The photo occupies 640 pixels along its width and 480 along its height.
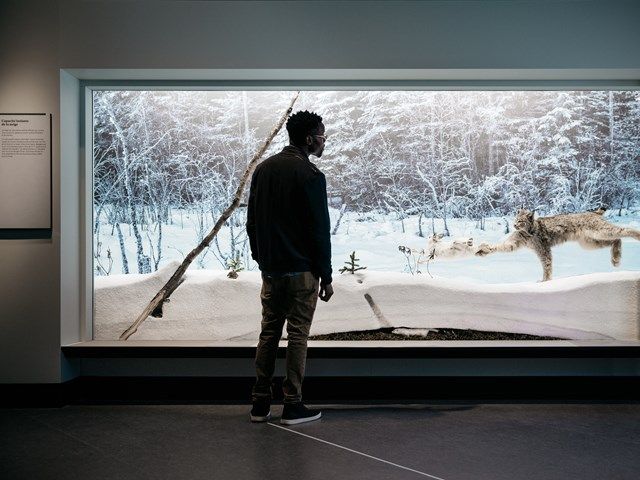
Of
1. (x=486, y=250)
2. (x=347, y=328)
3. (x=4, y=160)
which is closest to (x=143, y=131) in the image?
(x=4, y=160)

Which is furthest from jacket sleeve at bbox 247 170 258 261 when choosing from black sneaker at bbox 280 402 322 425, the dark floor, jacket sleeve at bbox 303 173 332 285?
the dark floor

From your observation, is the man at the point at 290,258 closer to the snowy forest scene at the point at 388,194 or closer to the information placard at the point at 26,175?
the snowy forest scene at the point at 388,194

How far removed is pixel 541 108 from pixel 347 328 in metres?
1.97

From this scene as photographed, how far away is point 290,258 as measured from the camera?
129 inches

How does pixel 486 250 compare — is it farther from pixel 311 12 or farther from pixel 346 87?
pixel 311 12

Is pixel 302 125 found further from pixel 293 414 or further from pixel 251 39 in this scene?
pixel 293 414

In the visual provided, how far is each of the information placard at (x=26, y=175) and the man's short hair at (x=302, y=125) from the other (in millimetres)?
1561

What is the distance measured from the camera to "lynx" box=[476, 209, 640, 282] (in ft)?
13.8

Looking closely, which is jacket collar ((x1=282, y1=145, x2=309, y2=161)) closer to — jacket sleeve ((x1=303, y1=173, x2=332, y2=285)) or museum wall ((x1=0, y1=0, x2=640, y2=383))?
jacket sleeve ((x1=303, y1=173, x2=332, y2=285))

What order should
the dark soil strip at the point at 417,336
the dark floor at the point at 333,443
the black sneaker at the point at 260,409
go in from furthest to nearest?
the dark soil strip at the point at 417,336 < the black sneaker at the point at 260,409 < the dark floor at the point at 333,443

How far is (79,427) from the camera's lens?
337 centimetres

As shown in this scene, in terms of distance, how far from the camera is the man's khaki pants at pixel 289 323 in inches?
A: 130

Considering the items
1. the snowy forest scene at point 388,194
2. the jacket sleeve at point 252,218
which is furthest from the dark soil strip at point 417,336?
the jacket sleeve at point 252,218

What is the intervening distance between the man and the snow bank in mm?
797
